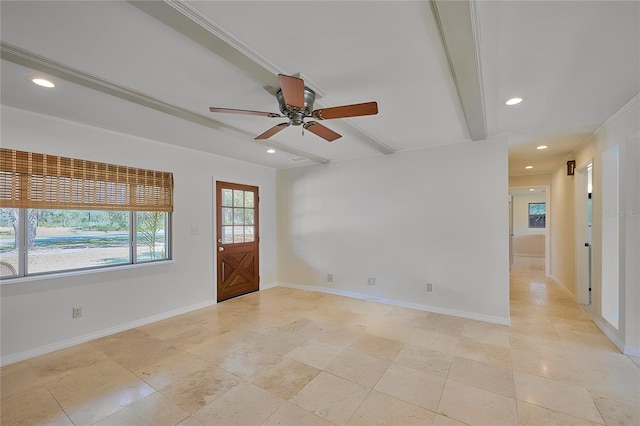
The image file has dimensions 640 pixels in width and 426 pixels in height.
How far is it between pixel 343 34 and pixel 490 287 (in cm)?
358

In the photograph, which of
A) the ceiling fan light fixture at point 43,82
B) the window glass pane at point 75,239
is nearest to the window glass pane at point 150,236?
the window glass pane at point 75,239

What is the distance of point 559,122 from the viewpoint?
3061mm

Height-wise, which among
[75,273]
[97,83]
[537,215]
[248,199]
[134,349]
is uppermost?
[97,83]

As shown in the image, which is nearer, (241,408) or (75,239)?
(241,408)

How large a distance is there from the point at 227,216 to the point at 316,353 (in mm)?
2956

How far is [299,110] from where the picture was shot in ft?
7.14

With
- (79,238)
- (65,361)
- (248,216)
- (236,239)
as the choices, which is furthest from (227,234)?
(65,361)

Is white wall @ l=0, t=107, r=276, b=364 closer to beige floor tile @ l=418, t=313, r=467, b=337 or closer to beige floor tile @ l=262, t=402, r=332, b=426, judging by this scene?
beige floor tile @ l=262, t=402, r=332, b=426

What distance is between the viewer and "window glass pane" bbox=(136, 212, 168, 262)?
3.71 metres

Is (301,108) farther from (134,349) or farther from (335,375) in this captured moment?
(134,349)

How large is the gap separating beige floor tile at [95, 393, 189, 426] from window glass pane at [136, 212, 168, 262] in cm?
216

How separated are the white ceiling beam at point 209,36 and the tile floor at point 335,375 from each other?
245cm

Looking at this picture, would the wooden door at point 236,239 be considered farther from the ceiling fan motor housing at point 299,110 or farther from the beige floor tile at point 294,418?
the beige floor tile at point 294,418

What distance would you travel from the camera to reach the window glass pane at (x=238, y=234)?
495 cm
